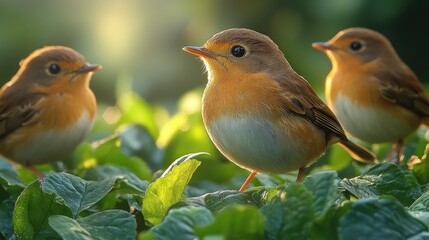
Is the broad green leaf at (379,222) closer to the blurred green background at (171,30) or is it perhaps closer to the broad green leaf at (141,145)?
the broad green leaf at (141,145)

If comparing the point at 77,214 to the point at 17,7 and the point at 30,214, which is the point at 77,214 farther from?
the point at 17,7

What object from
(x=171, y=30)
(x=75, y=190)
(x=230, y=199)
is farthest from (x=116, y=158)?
(x=171, y=30)

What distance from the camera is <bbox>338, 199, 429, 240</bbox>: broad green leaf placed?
5.41 feet

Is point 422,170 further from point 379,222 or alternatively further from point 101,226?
point 101,226

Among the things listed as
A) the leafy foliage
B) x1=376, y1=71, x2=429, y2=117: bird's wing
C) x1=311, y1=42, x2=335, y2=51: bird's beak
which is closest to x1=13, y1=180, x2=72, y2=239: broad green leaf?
the leafy foliage

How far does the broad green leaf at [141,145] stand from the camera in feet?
11.8

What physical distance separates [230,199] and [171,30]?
5.95 metres

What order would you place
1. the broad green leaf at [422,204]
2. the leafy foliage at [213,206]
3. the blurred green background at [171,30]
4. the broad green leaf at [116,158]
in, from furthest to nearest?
1. the blurred green background at [171,30]
2. the broad green leaf at [116,158]
3. the broad green leaf at [422,204]
4. the leafy foliage at [213,206]

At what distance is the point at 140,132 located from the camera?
12.1 feet

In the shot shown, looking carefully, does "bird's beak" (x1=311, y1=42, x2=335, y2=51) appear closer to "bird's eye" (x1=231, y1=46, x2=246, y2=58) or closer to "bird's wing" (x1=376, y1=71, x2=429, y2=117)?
"bird's wing" (x1=376, y1=71, x2=429, y2=117)

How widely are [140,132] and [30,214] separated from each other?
5.47 feet

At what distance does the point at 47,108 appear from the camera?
4.17 m

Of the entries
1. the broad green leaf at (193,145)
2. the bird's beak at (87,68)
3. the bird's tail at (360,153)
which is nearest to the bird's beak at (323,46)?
the broad green leaf at (193,145)

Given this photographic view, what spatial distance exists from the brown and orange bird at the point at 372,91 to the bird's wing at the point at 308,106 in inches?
36.6
